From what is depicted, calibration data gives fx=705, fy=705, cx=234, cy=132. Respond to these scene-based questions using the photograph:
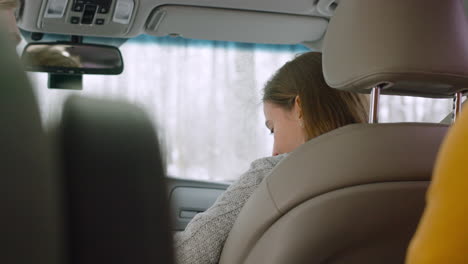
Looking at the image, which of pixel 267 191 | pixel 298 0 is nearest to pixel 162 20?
pixel 298 0

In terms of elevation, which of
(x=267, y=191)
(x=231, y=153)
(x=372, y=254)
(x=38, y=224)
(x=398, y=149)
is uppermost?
(x=38, y=224)

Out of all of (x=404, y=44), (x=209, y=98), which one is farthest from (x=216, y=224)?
(x=209, y=98)

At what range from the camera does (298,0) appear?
264 cm

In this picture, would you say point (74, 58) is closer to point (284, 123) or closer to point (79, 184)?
point (284, 123)

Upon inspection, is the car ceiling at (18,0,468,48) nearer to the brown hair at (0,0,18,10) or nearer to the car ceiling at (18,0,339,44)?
the car ceiling at (18,0,339,44)

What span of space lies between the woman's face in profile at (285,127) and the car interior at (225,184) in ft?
1.50

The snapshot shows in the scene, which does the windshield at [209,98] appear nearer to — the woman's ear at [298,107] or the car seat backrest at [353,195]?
the woman's ear at [298,107]

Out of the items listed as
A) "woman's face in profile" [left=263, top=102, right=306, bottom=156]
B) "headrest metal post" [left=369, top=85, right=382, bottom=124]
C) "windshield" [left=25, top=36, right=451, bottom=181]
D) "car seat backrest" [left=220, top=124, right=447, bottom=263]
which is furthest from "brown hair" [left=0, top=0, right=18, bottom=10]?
"windshield" [left=25, top=36, right=451, bottom=181]

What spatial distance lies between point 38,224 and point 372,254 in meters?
1.03

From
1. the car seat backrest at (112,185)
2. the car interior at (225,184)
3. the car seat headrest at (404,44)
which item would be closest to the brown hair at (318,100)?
the car interior at (225,184)

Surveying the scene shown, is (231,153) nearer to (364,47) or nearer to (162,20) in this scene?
(162,20)

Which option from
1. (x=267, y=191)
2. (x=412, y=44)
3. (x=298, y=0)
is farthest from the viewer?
(x=298, y=0)

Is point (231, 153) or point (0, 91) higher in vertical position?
point (0, 91)

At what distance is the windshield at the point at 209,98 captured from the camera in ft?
13.6
